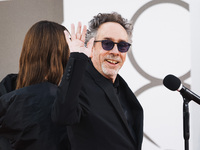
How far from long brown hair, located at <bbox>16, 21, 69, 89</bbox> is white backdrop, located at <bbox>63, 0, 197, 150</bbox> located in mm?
1475

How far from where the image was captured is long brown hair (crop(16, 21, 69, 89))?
1.28m

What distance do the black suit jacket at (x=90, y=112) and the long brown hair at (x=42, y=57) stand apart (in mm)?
181

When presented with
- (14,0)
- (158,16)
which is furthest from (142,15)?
(14,0)

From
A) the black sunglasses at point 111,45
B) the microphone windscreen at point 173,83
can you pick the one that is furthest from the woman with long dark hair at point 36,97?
the microphone windscreen at point 173,83

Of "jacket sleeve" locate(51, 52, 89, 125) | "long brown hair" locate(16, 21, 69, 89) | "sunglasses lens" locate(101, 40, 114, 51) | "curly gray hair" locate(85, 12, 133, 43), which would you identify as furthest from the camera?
"curly gray hair" locate(85, 12, 133, 43)

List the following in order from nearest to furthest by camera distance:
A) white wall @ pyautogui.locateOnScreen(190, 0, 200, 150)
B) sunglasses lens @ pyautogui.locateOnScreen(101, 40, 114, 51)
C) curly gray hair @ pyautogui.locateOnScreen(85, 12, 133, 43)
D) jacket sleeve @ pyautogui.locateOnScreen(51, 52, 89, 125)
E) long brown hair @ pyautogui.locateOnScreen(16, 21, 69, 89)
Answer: jacket sleeve @ pyautogui.locateOnScreen(51, 52, 89, 125), long brown hair @ pyautogui.locateOnScreen(16, 21, 69, 89), sunglasses lens @ pyautogui.locateOnScreen(101, 40, 114, 51), curly gray hair @ pyautogui.locateOnScreen(85, 12, 133, 43), white wall @ pyautogui.locateOnScreen(190, 0, 200, 150)

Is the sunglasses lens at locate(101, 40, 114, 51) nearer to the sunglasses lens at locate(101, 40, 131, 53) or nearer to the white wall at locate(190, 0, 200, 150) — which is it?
the sunglasses lens at locate(101, 40, 131, 53)

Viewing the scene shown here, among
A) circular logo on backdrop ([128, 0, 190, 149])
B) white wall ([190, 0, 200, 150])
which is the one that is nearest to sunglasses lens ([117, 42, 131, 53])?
circular logo on backdrop ([128, 0, 190, 149])

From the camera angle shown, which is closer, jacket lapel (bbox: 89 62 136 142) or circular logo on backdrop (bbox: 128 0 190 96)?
jacket lapel (bbox: 89 62 136 142)

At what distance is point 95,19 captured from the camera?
1.64 meters

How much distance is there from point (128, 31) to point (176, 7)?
124 cm

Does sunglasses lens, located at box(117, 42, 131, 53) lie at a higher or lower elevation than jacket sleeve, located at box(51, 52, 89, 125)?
higher

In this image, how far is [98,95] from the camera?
52.0 inches

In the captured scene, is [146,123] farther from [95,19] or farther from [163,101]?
[95,19]
